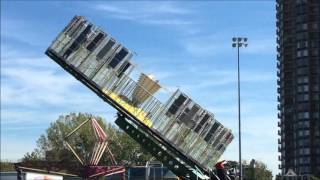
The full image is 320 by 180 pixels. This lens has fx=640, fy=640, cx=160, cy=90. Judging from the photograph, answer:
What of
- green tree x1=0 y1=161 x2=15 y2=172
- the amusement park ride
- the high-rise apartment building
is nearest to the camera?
the amusement park ride

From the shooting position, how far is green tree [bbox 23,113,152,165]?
121 metres

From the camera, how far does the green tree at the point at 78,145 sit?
398ft

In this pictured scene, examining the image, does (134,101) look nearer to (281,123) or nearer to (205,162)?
(205,162)

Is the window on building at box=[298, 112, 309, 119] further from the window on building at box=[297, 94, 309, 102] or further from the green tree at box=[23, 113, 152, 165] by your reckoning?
the green tree at box=[23, 113, 152, 165]

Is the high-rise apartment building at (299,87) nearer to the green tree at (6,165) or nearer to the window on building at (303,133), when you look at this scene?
the window on building at (303,133)

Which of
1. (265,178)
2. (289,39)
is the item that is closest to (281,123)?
(289,39)

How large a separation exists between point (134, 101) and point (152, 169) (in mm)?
27311

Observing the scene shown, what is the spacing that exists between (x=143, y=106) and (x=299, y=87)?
431ft

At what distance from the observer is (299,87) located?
557 ft

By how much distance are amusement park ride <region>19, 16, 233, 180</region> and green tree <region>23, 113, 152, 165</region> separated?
75.4 meters

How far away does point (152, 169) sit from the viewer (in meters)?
70.0

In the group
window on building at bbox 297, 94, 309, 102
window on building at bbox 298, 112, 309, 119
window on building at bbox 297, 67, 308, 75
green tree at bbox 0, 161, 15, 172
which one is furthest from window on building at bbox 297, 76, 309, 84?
green tree at bbox 0, 161, 15, 172

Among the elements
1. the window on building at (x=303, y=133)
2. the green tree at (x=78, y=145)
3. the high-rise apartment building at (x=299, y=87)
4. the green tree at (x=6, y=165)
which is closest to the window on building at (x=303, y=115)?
Result: the high-rise apartment building at (x=299, y=87)

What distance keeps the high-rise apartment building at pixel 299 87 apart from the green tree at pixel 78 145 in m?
53.7
